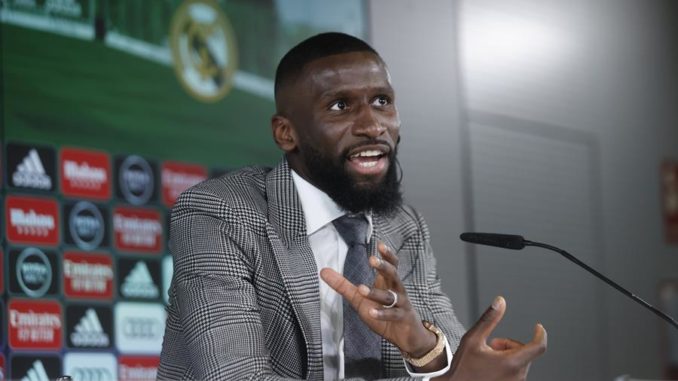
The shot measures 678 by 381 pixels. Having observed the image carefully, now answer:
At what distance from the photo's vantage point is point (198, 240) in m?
2.43

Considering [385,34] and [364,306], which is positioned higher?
[385,34]

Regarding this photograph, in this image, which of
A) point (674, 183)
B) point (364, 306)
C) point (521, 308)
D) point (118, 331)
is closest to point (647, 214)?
point (674, 183)

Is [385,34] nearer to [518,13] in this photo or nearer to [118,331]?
[518,13]

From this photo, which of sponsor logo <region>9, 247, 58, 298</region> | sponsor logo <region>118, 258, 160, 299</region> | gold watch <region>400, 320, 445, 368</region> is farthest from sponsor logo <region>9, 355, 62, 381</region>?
gold watch <region>400, 320, 445, 368</region>

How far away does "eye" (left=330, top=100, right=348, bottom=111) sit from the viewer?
256 cm

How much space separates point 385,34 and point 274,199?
2.79 m

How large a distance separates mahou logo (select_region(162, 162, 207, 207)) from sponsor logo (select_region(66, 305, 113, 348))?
50 centimetres

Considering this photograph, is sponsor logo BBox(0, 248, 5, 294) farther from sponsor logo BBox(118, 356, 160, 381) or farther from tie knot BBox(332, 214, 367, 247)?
tie knot BBox(332, 214, 367, 247)

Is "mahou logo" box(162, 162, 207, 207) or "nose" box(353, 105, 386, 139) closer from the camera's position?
"nose" box(353, 105, 386, 139)

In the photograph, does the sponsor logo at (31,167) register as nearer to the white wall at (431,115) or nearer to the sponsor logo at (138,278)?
the sponsor logo at (138,278)

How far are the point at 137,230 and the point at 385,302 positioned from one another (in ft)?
6.86

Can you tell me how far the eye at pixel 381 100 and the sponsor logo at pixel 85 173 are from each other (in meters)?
1.58

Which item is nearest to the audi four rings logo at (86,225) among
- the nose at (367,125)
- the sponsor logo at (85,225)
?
the sponsor logo at (85,225)

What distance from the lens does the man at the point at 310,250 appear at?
2301 mm
